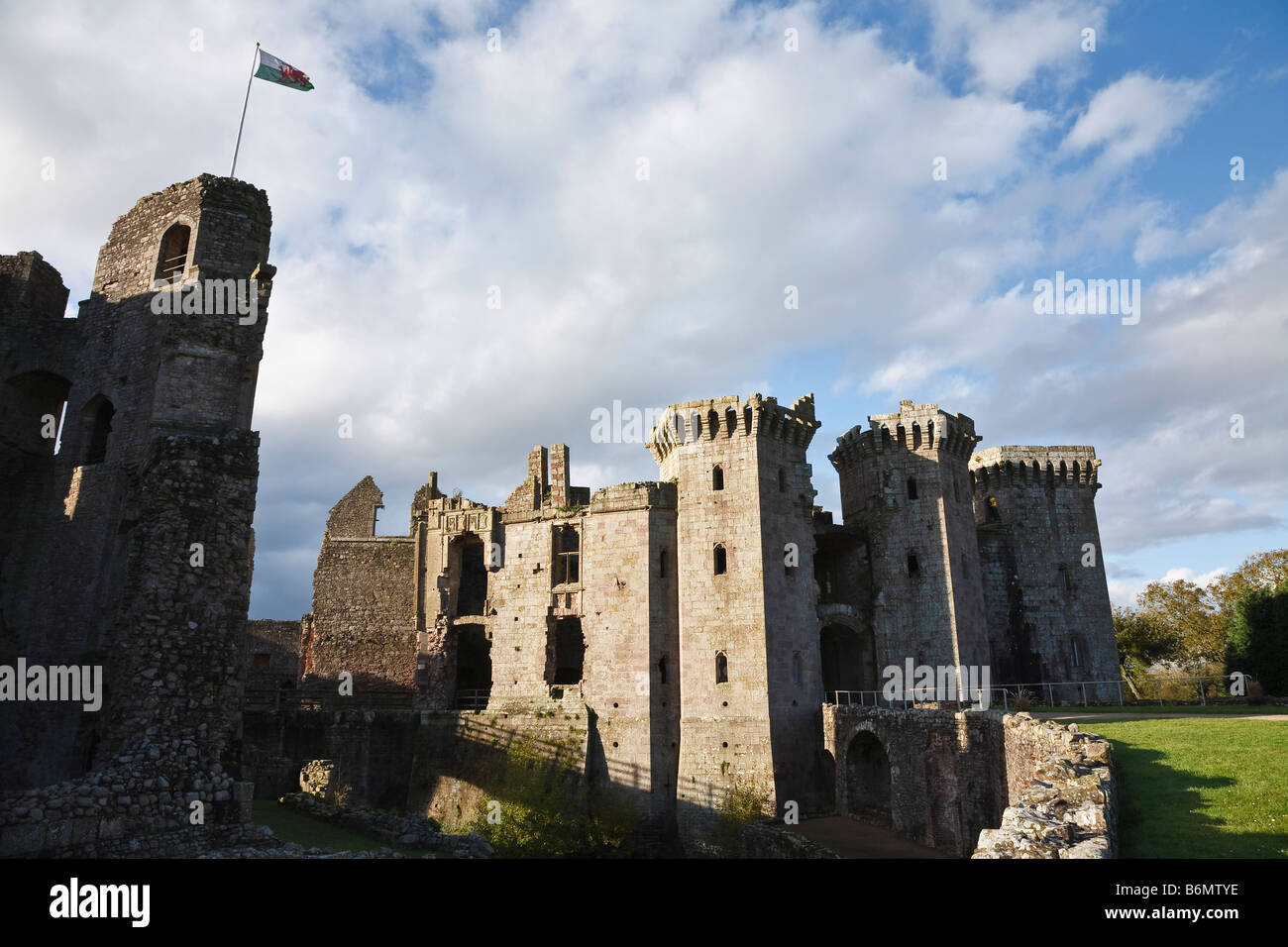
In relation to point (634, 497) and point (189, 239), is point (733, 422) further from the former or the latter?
point (189, 239)

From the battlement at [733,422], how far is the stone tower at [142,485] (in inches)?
705

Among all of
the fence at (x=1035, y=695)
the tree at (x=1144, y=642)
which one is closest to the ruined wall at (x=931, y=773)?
the fence at (x=1035, y=695)

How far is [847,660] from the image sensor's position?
36.5m

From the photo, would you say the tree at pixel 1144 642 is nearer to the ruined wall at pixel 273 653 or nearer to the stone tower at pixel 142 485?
the ruined wall at pixel 273 653

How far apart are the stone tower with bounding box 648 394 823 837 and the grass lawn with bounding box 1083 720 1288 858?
13052mm

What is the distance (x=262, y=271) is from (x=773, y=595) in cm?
2114

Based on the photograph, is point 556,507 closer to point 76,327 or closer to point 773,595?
point 773,595

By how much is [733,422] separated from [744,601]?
24.5 feet

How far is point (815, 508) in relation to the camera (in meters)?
37.4

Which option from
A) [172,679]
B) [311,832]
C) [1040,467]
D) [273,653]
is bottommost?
[311,832]

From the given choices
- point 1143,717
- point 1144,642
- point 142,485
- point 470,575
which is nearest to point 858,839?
point 1143,717

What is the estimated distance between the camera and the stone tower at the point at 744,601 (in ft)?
96.9

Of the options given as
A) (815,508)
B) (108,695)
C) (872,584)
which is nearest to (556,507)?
(815,508)

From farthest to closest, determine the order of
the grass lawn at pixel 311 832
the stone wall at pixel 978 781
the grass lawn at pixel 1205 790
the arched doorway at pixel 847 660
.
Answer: the arched doorway at pixel 847 660 < the grass lawn at pixel 311 832 < the stone wall at pixel 978 781 < the grass lawn at pixel 1205 790
